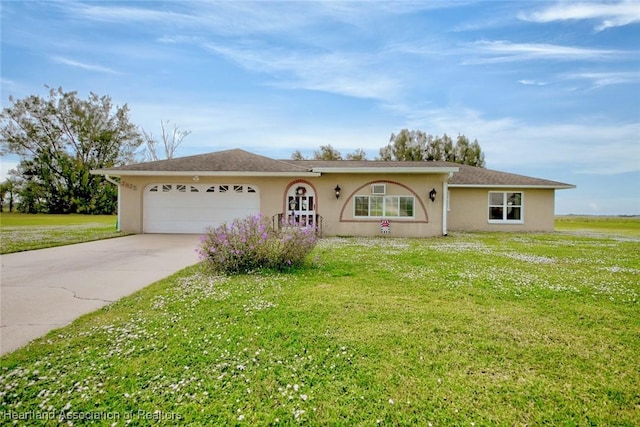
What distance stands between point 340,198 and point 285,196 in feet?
7.86

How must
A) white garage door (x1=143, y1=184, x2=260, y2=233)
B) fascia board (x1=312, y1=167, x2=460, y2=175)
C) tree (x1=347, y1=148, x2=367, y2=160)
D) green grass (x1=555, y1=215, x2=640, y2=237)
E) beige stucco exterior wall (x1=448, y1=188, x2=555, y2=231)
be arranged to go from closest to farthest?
fascia board (x1=312, y1=167, x2=460, y2=175) < white garage door (x1=143, y1=184, x2=260, y2=233) < beige stucco exterior wall (x1=448, y1=188, x2=555, y2=231) < green grass (x1=555, y1=215, x2=640, y2=237) < tree (x1=347, y1=148, x2=367, y2=160)

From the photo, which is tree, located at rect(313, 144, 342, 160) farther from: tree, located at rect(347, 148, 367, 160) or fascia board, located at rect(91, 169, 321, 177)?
fascia board, located at rect(91, 169, 321, 177)

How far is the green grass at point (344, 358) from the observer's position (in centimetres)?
211

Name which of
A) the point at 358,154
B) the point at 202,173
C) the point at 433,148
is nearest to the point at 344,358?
the point at 202,173

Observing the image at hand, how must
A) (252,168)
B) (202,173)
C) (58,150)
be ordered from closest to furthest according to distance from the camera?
(202,173) → (252,168) → (58,150)

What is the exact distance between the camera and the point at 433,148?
124 feet

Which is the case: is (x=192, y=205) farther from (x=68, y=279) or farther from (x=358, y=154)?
(x=358, y=154)

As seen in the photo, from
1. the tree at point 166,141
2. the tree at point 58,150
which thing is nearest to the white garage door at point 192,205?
the tree at point 58,150

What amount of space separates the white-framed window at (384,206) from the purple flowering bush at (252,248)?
22.6 feet

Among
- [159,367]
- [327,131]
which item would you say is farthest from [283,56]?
[327,131]

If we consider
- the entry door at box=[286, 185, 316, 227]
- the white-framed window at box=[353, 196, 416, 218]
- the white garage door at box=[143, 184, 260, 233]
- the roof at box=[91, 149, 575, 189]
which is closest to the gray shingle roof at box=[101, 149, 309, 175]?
the roof at box=[91, 149, 575, 189]

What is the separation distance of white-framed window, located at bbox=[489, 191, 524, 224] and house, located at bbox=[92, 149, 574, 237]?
509cm

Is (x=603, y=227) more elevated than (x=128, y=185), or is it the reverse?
(x=128, y=185)

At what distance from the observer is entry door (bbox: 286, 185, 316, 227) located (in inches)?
519
